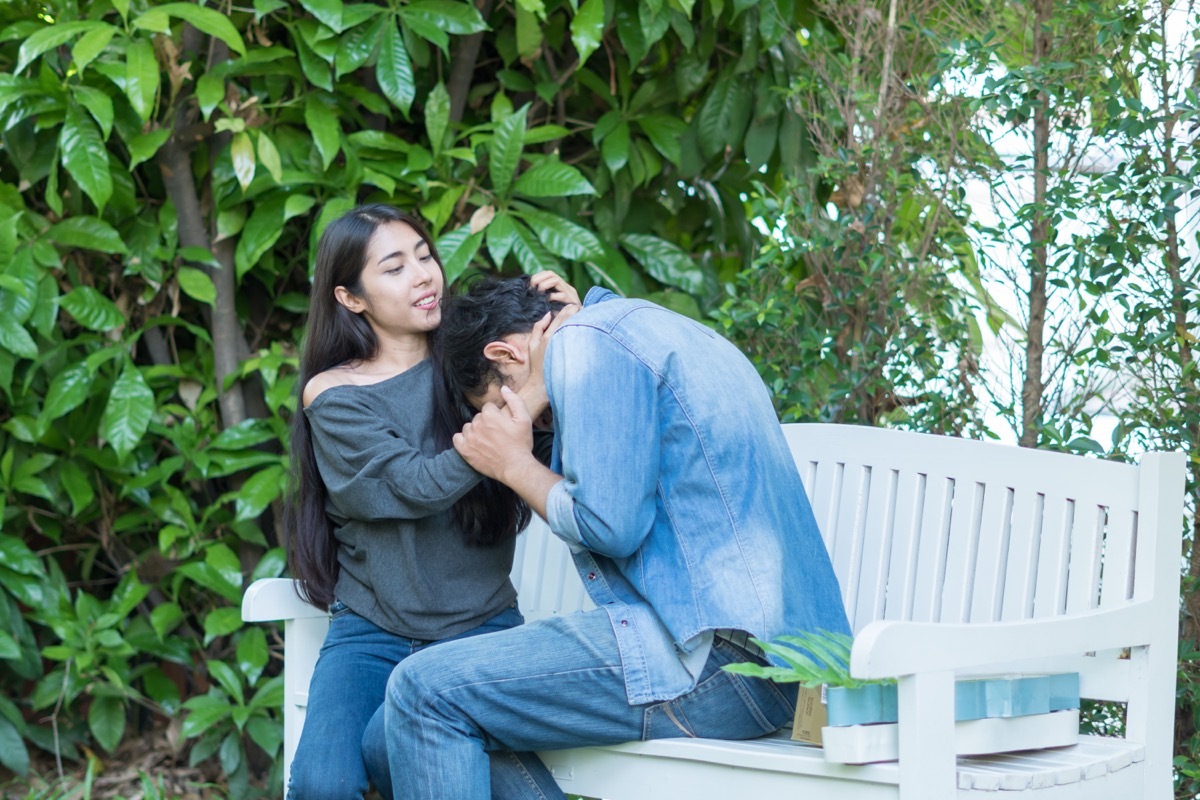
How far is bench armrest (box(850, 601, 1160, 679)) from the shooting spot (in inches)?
59.1

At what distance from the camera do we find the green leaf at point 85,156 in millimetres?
2736

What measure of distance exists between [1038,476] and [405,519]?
1.05 meters

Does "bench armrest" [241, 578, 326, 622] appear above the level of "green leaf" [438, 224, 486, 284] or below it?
below

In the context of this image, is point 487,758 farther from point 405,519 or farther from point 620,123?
point 620,123

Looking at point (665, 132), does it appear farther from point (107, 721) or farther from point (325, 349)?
point (107, 721)

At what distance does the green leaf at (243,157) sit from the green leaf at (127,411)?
50 centimetres

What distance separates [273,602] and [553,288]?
2.61 ft

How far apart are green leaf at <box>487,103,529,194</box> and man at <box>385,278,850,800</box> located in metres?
1.03

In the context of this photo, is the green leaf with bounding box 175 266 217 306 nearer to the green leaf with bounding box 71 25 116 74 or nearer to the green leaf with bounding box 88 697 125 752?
the green leaf with bounding box 71 25 116 74

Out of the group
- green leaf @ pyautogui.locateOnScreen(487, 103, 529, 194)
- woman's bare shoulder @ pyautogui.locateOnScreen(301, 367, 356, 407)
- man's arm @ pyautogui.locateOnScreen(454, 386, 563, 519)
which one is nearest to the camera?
man's arm @ pyautogui.locateOnScreen(454, 386, 563, 519)

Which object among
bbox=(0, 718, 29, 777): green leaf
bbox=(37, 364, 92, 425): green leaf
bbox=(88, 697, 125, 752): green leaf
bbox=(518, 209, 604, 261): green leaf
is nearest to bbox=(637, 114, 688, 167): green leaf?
bbox=(518, 209, 604, 261): green leaf

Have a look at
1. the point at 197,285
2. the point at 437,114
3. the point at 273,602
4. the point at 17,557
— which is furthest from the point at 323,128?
the point at 17,557

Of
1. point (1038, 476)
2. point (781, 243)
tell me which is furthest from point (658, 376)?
point (781, 243)

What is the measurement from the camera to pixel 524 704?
1801mm
